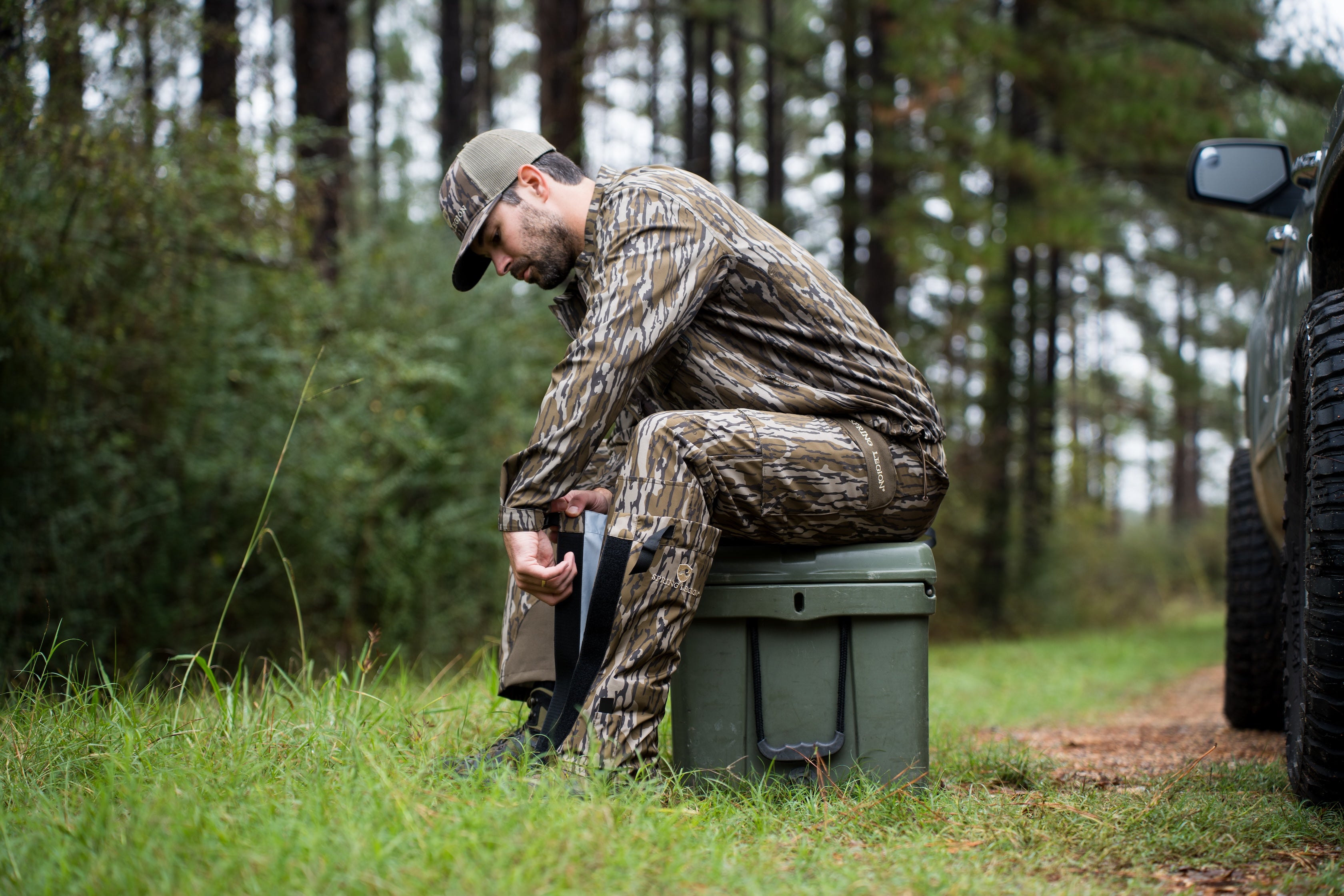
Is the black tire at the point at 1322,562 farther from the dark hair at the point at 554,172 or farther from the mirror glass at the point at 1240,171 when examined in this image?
the dark hair at the point at 554,172

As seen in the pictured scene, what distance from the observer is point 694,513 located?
2275mm

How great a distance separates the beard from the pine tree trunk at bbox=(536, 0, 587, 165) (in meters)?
4.99

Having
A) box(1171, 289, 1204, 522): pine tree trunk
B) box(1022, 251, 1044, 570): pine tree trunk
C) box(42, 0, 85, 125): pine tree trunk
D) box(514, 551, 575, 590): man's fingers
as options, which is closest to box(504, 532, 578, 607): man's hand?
box(514, 551, 575, 590): man's fingers

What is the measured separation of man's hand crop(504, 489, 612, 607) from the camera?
2.24 m

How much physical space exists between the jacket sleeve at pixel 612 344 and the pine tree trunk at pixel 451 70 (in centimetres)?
1250

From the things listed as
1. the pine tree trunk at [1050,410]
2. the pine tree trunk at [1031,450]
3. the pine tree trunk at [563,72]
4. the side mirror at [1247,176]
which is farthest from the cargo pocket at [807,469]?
the pine tree trunk at [1031,450]

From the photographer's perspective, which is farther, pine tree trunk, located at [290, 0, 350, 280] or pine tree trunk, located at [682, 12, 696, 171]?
pine tree trunk, located at [682, 12, 696, 171]

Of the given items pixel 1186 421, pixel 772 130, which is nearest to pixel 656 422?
pixel 772 130

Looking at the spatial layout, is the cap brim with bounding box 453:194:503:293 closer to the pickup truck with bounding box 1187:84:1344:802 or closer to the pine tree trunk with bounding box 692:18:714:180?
the pickup truck with bounding box 1187:84:1344:802

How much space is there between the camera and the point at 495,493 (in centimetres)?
674

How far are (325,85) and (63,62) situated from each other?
3.21 metres

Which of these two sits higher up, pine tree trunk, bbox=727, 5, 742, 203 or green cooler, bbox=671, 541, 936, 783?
pine tree trunk, bbox=727, 5, 742, 203

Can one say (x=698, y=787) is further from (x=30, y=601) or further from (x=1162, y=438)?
(x=1162, y=438)

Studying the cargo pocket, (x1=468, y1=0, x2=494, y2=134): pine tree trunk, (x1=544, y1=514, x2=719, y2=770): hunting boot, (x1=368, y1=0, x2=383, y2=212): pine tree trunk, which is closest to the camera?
(x1=544, y1=514, x2=719, y2=770): hunting boot
